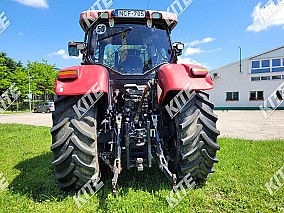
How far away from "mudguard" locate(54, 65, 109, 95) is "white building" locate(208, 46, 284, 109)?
2511 centimetres

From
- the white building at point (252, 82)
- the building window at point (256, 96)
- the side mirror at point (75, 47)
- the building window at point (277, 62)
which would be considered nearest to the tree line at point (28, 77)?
the white building at point (252, 82)

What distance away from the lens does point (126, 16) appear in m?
3.43

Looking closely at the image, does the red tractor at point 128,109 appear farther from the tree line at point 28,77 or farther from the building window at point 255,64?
the tree line at point 28,77

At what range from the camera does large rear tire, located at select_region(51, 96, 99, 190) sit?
2777mm

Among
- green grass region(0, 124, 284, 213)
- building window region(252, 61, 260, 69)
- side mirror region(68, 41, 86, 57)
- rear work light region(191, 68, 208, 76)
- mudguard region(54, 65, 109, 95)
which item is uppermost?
building window region(252, 61, 260, 69)

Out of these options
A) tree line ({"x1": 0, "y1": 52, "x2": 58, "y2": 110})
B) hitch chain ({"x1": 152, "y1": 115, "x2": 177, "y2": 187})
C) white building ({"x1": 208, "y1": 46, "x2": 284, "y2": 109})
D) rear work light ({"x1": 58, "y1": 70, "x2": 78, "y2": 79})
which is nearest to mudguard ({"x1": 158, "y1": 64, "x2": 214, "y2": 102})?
hitch chain ({"x1": 152, "y1": 115, "x2": 177, "y2": 187})

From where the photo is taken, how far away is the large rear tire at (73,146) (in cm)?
278

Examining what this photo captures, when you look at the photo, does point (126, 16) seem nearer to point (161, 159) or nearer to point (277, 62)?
Result: point (161, 159)

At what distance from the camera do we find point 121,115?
3.19 metres

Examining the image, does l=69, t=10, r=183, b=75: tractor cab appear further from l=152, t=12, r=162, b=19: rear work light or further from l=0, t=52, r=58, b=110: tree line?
l=0, t=52, r=58, b=110: tree line

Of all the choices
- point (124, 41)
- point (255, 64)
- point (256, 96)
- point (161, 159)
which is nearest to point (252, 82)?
point (256, 96)

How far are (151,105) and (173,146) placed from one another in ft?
2.08

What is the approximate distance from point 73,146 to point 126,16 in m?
1.92

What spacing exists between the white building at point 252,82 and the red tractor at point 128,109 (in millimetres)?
24269
